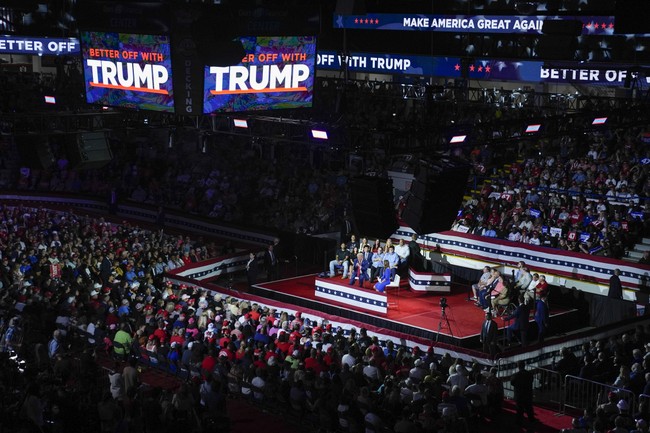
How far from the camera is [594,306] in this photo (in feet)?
85.2

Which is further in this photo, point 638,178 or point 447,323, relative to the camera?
point 638,178

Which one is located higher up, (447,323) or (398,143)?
(398,143)

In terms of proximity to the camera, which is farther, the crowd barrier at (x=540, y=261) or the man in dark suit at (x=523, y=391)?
the crowd barrier at (x=540, y=261)

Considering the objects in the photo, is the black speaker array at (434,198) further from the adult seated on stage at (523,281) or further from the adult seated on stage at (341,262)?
the adult seated on stage at (341,262)

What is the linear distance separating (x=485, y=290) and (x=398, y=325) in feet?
9.48

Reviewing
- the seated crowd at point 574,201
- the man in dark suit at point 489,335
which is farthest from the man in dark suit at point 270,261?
the man in dark suit at point 489,335

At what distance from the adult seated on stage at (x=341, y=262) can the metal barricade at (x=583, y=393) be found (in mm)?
10546

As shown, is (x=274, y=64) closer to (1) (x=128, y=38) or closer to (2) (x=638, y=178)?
(1) (x=128, y=38)

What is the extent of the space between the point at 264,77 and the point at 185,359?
6.68 meters

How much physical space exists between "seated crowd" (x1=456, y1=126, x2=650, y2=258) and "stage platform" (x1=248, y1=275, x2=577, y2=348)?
2244 millimetres

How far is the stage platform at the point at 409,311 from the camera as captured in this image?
79.5 ft

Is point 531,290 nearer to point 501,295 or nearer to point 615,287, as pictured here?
point 501,295

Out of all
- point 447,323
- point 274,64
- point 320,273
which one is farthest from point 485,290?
point 274,64

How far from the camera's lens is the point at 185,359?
1928cm
